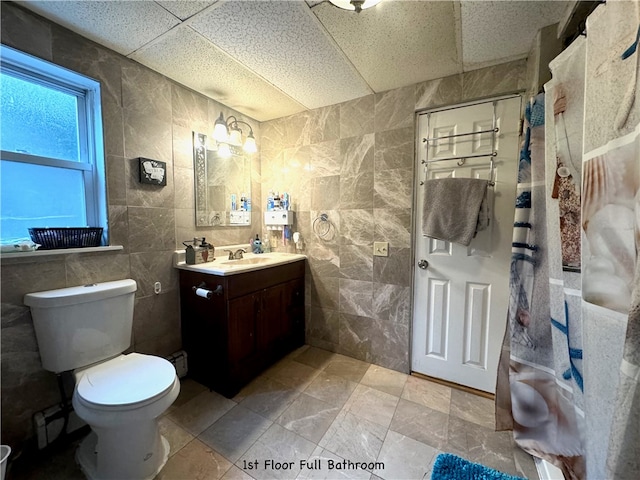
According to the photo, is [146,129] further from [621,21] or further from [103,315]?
[621,21]

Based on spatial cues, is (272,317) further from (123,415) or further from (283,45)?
(283,45)

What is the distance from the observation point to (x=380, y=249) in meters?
2.01

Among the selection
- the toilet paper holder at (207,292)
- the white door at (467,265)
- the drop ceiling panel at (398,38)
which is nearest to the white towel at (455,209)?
the white door at (467,265)

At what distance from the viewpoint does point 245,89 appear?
1890 millimetres

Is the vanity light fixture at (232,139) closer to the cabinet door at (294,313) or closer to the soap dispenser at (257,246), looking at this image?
the soap dispenser at (257,246)

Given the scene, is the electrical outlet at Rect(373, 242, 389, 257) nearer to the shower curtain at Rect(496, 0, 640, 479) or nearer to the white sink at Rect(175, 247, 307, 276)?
the white sink at Rect(175, 247, 307, 276)

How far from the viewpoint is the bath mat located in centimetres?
113

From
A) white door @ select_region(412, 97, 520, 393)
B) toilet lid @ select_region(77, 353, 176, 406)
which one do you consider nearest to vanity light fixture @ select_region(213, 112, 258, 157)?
white door @ select_region(412, 97, 520, 393)

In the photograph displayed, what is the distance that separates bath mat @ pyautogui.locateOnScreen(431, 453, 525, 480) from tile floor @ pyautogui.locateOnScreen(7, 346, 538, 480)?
69 millimetres

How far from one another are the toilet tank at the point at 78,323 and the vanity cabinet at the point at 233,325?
0.44 meters

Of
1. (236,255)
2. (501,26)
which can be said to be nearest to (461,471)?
(236,255)

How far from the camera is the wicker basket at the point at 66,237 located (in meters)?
1.28

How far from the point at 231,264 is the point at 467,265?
169 centimetres

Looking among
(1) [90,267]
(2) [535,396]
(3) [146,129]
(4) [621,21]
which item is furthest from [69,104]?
(2) [535,396]
